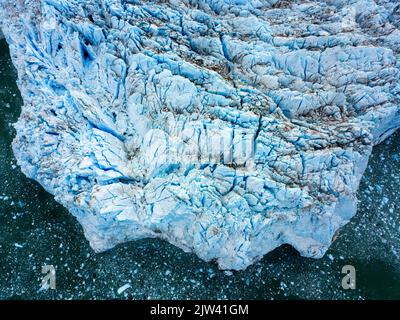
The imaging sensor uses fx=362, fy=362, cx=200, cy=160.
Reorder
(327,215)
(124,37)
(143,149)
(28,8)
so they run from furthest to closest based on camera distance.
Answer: (28,8)
(124,37)
(143,149)
(327,215)

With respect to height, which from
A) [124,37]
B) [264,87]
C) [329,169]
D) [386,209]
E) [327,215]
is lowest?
[386,209]

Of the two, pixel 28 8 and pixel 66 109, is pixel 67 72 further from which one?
pixel 28 8

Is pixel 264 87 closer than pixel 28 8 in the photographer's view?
Yes

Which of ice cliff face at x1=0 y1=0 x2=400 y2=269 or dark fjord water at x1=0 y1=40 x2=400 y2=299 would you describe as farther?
dark fjord water at x1=0 y1=40 x2=400 y2=299

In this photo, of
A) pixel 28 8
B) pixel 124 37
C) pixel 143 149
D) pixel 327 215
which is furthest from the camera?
pixel 28 8

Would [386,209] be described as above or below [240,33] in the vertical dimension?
below

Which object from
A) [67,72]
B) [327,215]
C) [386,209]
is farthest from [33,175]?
[386,209]
